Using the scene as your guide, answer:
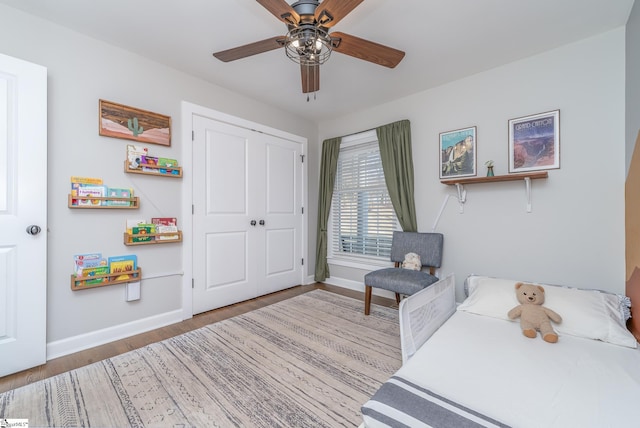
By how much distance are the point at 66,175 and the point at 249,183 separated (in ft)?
5.40

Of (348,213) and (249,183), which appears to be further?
(348,213)

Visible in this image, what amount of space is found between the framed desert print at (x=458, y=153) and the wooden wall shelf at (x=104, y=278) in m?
3.20

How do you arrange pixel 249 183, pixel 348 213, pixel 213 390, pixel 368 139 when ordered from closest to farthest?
pixel 213 390 < pixel 249 183 < pixel 368 139 < pixel 348 213

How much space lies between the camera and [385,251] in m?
3.42

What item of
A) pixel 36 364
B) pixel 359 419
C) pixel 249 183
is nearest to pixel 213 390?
pixel 359 419

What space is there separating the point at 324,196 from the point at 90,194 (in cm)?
270

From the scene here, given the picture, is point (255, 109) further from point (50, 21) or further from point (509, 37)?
point (509, 37)

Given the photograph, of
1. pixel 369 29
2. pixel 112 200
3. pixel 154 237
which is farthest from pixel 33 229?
pixel 369 29

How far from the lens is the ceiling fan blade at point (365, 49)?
1.66 meters

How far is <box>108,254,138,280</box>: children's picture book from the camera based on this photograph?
86.2 inches

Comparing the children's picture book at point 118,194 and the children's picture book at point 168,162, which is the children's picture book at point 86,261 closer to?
the children's picture book at point 118,194

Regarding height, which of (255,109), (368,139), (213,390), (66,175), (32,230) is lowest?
(213,390)

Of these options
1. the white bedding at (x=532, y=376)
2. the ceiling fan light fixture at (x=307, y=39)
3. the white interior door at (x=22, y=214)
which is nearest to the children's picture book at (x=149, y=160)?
the white interior door at (x=22, y=214)

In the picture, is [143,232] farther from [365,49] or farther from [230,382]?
[365,49]
